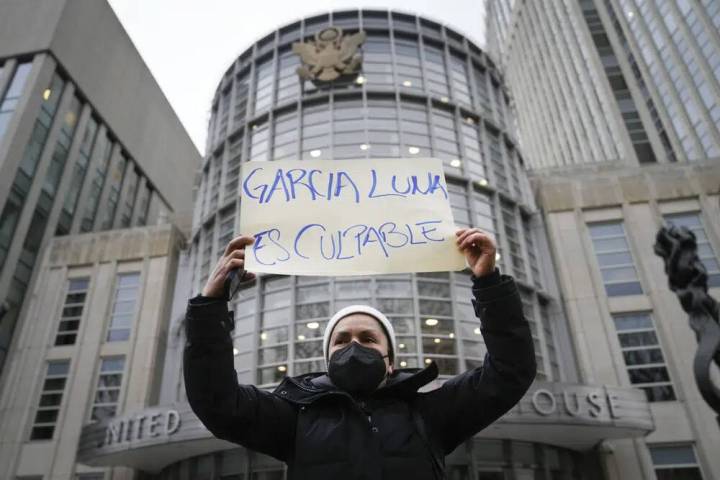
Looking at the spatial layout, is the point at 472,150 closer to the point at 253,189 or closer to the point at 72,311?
the point at 72,311

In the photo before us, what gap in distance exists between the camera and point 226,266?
2.56 meters

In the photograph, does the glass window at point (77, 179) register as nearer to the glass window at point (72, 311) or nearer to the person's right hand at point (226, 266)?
the glass window at point (72, 311)

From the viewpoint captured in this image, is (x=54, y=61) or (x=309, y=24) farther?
(x=54, y=61)

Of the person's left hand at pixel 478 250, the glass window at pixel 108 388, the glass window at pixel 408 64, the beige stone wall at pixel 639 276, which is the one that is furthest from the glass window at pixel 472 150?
the person's left hand at pixel 478 250

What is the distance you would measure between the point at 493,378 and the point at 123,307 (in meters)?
24.6

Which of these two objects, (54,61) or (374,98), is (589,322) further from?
(54,61)

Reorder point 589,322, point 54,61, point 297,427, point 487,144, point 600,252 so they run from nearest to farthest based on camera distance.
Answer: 1. point 297,427
2. point 589,322
3. point 600,252
4. point 487,144
5. point 54,61

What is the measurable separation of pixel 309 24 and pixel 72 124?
57.1 ft

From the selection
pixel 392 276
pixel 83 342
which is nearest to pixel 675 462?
pixel 392 276

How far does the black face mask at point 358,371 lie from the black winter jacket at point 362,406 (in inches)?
2.1

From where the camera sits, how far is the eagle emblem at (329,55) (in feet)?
78.3

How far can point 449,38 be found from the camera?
27328 millimetres

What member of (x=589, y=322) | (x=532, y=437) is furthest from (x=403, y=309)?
(x=589, y=322)

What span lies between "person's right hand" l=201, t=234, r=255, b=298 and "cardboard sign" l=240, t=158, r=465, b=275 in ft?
0.43
